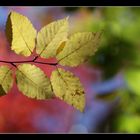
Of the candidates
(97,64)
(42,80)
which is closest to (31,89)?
(42,80)

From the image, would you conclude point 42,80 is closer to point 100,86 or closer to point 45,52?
point 45,52

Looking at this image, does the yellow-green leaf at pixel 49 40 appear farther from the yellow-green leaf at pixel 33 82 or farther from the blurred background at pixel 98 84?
the blurred background at pixel 98 84

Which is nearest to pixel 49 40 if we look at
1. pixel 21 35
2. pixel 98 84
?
pixel 21 35

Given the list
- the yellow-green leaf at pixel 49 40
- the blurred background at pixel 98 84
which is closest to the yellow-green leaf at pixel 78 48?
the yellow-green leaf at pixel 49 40

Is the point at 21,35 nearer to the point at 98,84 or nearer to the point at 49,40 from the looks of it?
the point at 49,40

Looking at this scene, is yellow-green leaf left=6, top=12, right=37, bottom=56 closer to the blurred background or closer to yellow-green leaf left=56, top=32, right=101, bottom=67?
yellow-green leaf left=56, top=32, right=101, bottom=67

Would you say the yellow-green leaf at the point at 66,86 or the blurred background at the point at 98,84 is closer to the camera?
the yellow-green leaf at the point at 66,86
